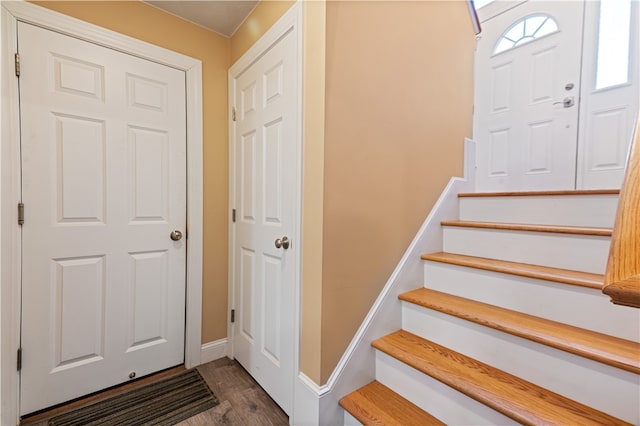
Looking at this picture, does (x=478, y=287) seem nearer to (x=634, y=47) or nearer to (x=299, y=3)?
(x=299, y=3)

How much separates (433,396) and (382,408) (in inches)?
8.7

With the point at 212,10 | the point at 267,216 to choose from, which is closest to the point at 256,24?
the point at 212,10

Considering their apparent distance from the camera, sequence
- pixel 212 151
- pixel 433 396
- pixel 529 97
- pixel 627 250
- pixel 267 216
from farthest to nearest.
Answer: pixel 529 97
pixel 212 151
pixel 267 216
pixel 433 396
pixel 627 250

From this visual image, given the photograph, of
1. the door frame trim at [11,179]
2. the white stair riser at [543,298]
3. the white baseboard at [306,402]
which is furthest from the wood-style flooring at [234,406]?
the white stair riser at [543,298]

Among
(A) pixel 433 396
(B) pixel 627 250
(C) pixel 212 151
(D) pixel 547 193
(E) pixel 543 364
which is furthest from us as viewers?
(C) pixel 212 151

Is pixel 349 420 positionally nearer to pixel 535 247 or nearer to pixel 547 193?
pixel 535 247

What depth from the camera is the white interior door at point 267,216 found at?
4.57 feet

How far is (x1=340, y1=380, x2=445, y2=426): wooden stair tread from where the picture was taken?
1.10 metres

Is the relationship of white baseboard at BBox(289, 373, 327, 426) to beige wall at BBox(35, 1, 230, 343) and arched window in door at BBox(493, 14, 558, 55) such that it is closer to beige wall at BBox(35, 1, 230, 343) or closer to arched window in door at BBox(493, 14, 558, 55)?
beige wall at BBox(35, 1, 230, 343)

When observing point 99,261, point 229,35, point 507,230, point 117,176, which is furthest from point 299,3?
A: point 99,261

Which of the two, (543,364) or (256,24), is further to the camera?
(256,24)

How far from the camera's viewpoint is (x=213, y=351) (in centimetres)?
194

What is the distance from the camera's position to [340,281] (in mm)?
1250

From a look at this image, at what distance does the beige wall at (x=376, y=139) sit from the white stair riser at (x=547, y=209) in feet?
0.94
